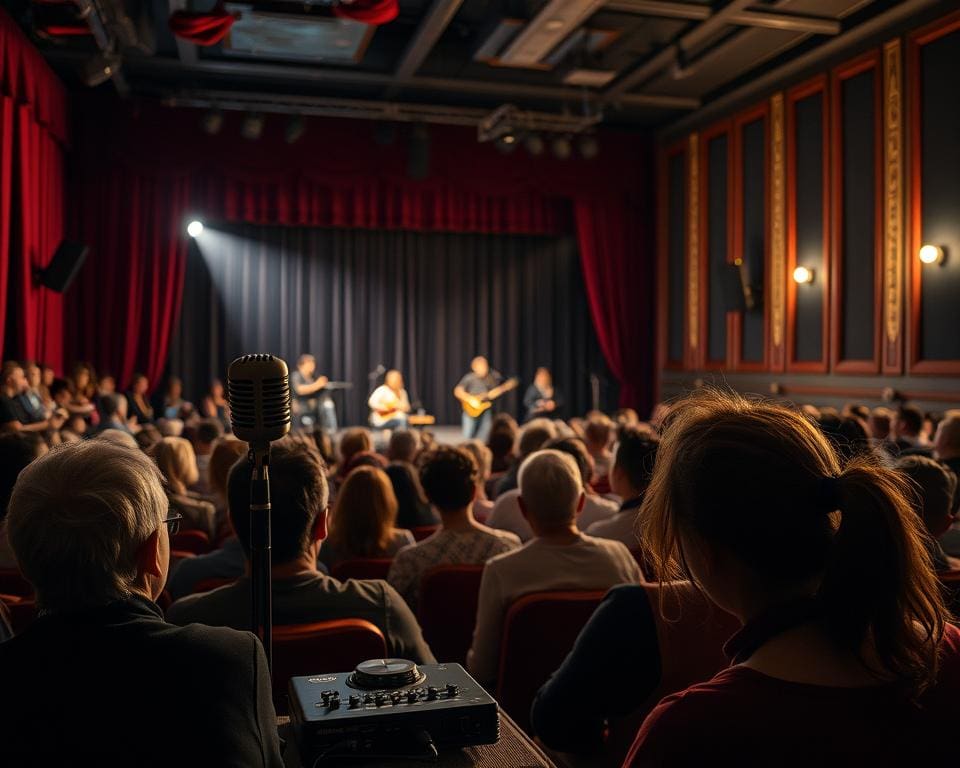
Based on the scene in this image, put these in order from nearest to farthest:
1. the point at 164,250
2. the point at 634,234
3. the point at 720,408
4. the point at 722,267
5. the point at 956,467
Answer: the point at 720,408 → the point at 956,467 → the point at 722,267 → the point at 164,250 → the point at 634,234

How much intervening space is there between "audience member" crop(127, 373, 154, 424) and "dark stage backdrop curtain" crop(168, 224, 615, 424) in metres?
2.35

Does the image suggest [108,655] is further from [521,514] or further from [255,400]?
[521,514]

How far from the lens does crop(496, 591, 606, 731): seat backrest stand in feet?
7.69

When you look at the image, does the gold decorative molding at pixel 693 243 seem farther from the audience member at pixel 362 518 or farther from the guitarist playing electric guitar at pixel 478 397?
the audience member at pixel 362 518

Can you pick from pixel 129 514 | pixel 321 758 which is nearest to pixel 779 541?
pixel 321 758

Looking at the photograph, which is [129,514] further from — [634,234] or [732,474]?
[634,234]

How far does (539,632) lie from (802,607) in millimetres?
1404

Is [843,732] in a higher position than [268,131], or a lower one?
lower

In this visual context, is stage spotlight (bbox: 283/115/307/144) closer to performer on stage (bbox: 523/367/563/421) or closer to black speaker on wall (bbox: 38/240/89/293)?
black speaker on wall (bbox: 38/240/89/293)

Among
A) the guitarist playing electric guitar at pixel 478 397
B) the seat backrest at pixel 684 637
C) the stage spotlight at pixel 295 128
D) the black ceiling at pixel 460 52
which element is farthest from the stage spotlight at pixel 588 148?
the seat backrest at pixel 684 637

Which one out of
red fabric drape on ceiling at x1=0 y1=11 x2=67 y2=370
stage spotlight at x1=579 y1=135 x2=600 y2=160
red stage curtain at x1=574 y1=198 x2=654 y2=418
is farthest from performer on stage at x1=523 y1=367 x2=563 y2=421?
red fabric drape on ceiling at x1=0 y1=11 x2=67 y2=370

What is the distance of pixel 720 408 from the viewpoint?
1.14 meters

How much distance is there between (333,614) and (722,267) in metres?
9.03

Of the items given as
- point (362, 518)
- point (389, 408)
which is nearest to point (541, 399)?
point (389, 408)
